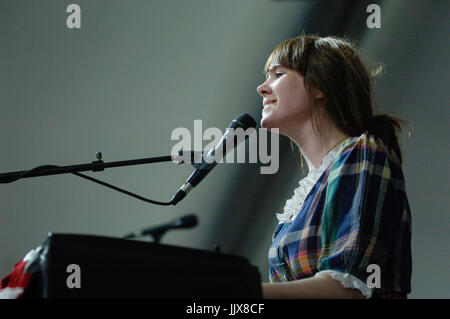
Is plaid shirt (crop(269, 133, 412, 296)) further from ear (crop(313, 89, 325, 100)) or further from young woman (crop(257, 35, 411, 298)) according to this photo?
ear (crop(313, 89, 325, 100))

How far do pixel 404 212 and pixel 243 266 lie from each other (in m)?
0.65

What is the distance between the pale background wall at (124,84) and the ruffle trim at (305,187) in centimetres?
109

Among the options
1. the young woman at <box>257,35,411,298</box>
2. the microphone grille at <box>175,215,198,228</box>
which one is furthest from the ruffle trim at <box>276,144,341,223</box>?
the microphone grille at <box>175,215,198,228</box>

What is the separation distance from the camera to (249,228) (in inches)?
118

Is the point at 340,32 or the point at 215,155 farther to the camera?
the point at 340,32

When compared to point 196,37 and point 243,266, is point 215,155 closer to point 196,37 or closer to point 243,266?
point 243,266

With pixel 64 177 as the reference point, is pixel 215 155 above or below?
above

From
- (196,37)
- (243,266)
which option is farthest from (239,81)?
(243,266)

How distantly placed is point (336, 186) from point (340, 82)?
43 cm

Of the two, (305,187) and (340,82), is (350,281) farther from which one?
(340,82)

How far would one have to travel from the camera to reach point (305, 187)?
1.54 meters

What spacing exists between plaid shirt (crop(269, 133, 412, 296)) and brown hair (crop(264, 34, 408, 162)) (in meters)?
0.14

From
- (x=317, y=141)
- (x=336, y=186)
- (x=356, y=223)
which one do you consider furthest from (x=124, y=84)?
(x=356, y=223)

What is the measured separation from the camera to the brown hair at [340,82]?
1.54 metres
